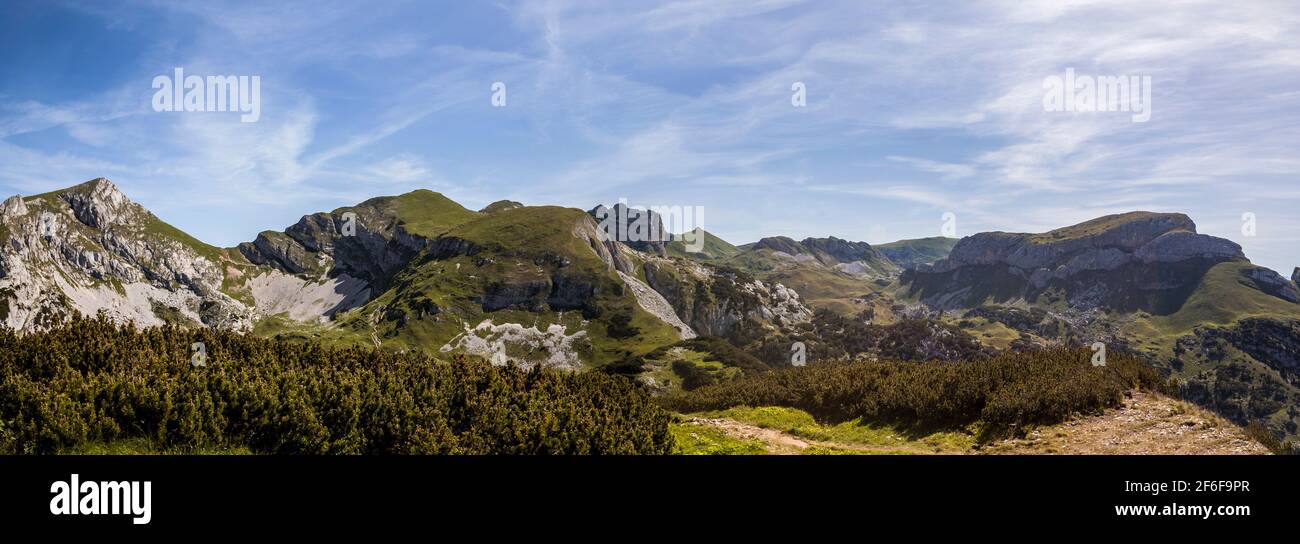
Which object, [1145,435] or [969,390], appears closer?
[1145,435]

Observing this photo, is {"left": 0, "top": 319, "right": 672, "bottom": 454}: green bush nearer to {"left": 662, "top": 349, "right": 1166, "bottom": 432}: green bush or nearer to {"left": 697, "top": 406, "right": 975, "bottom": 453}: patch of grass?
{"left": 697, "top": 406, "right": 975, "bottom": 453}: patch of grass

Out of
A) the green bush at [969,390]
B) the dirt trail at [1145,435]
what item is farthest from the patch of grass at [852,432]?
the dirt trail at [1145,435]

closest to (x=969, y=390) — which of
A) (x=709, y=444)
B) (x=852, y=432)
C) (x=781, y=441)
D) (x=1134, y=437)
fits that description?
(x=852, y=432)

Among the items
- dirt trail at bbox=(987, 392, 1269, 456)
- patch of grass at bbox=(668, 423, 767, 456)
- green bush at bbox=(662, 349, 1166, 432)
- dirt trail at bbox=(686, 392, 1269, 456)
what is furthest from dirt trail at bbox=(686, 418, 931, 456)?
dirt trail at bbox=(987, 392, 1269, 456)

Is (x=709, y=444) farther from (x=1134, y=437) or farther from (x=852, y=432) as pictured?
(x=1134, y=437)

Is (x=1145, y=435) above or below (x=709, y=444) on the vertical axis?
above

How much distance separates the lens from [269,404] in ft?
56.3

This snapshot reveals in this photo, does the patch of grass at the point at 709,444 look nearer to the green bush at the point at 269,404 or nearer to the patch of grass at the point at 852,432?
the green bush at the point at 269,404

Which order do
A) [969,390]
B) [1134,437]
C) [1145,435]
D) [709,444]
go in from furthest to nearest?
1. [969,390]
2. [709,444]
3. [1134,437]
4. [1145,435]
